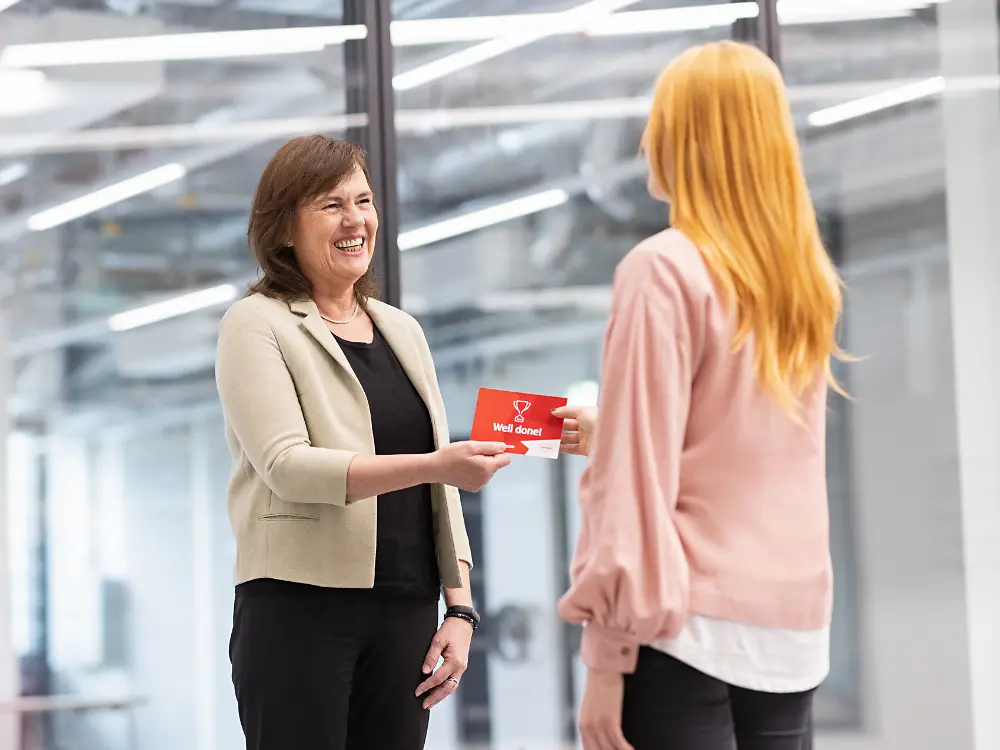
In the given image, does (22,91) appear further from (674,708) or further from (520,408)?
(674,708)

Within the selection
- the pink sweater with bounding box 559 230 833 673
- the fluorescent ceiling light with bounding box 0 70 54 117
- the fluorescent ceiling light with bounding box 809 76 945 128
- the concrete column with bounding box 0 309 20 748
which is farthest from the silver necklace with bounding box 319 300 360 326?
the fluorescent ceiling light with bounding box 809 76 945 128

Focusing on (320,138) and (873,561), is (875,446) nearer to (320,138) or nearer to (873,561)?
(873,561)

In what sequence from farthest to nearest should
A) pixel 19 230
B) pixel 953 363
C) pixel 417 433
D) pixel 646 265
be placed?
1. pixel 953 363
2. pixel 19 230
3. pixel 417 433
4. pixel 646 265

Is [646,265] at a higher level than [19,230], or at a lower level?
lower

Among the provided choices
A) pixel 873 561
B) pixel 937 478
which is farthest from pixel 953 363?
pixel 873 561

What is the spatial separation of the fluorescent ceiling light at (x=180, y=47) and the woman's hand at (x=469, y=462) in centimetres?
205

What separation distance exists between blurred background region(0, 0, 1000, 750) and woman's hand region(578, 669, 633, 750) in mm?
2080

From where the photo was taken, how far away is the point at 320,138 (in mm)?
2111

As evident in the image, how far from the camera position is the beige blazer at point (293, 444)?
1859 millimetres

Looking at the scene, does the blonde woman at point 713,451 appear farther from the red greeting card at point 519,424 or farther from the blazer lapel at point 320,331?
the blazer lapel at point 320,331

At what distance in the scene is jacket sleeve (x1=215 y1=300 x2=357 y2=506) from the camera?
1.84 m

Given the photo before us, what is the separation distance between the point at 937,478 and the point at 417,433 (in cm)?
219

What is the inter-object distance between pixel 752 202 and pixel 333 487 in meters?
0.79

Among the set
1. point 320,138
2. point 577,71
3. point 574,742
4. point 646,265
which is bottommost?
point 574,742
